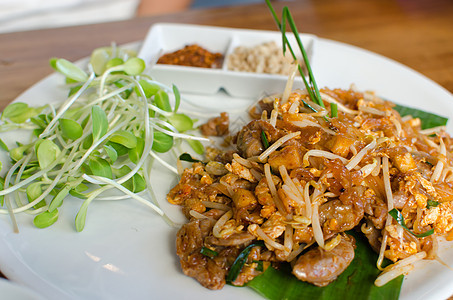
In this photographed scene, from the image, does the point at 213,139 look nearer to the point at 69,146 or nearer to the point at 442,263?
the point at 69,146

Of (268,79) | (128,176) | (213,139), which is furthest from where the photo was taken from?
(268,79)

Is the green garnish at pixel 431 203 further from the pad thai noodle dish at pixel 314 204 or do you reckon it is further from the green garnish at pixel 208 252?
the green garnish at pixel 208 252

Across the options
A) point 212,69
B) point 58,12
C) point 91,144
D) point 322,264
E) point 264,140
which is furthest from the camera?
point 58,12

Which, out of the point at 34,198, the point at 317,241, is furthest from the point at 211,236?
the point at 34,198

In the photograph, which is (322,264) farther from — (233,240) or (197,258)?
(197,258)

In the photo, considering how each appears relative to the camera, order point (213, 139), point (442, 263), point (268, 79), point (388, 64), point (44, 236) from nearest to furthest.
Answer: point (442, 263) → point (44, 236) → point (213, 139) → point (268, 79) → point (388, 64)

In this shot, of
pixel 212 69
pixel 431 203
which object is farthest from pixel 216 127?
pixel 431 203

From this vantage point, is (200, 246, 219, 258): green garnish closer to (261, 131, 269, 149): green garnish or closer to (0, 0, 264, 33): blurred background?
(261, 131, 269, 149): green garnish
